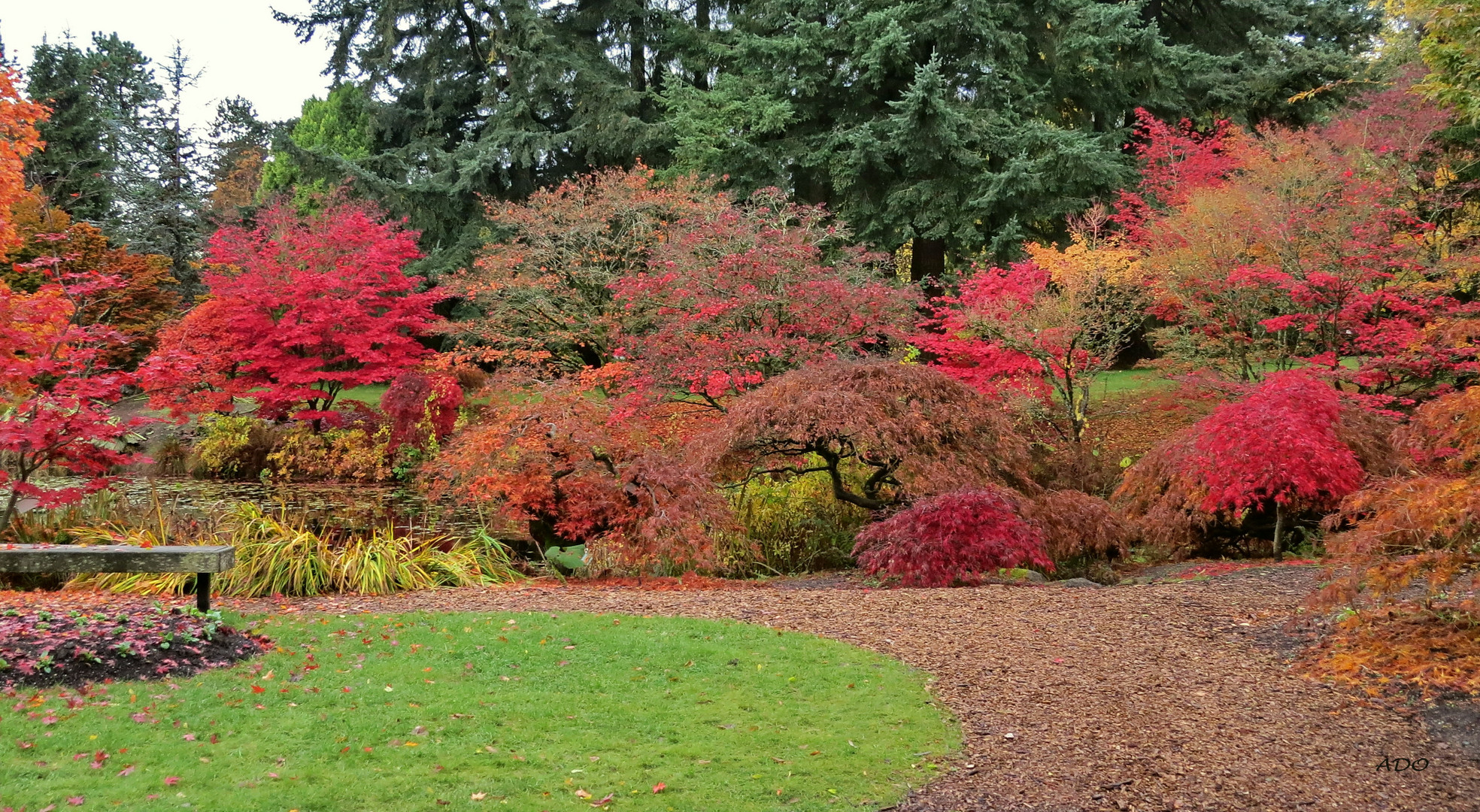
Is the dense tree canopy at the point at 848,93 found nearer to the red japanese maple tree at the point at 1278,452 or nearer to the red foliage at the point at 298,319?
the red foliage at the point at 298,319

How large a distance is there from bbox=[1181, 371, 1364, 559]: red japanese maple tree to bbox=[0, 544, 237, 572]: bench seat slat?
329 inches

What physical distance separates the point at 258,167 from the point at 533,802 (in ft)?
140

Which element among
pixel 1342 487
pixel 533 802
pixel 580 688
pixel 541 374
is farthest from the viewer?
pixel 541 374

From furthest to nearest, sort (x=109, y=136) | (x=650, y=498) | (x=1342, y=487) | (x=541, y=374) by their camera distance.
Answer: (x=109, y=136), (x=541, y=374), (x=650, y=498), (x=1342, y=487)

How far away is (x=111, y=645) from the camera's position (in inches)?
220

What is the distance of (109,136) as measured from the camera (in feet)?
94.1

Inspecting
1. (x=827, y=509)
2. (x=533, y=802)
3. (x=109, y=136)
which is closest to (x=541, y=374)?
(x=827, y=509)

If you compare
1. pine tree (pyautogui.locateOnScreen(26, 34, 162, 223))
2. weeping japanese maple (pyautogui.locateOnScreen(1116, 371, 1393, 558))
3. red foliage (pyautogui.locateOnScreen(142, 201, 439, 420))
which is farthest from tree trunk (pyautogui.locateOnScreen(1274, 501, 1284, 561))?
pine tree (pyautogui.locateOnScreen(26, 34, 162, 223))

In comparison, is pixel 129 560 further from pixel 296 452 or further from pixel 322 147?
pixel 322 147

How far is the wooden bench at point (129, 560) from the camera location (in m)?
6.43

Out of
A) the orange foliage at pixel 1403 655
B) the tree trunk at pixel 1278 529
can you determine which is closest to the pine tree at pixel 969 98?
the tree trunk at pixel 1278 529

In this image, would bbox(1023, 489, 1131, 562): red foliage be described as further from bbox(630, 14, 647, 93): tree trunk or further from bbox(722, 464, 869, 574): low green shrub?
bbox(630, 14, 647, 93): tree trunk

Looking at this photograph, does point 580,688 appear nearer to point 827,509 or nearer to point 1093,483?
point 827,509

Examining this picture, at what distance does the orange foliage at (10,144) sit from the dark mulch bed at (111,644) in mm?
4406
